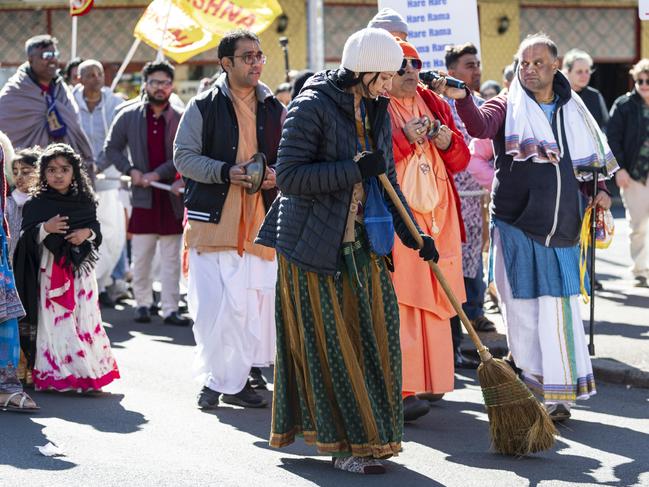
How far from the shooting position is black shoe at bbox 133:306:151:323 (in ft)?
37.6

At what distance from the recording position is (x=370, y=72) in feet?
20.6

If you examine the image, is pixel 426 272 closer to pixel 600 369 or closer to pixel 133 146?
pixel 600 369

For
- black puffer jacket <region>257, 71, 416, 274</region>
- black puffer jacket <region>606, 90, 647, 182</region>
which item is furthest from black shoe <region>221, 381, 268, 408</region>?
black puffer jacket <region>606, 90, 647, 182</region>

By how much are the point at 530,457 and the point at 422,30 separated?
4828 mm

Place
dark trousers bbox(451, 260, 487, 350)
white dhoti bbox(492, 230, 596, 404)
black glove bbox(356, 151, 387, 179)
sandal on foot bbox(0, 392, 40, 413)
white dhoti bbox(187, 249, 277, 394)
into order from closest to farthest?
black glove bbox(356, 151, 387, 179)
white dhoti bbox(492, 230, 596, 404)
sandal on foot bbox(0, 392, 40, 413)
white dhoti bbox(187, 249, 277, 394)
dark trousers bbox(451, 260, 487, 350)

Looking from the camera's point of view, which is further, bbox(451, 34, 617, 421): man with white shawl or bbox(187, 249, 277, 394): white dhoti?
bbox(187, 249, 277, 394): white dhoti

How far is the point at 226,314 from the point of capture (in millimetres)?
8031

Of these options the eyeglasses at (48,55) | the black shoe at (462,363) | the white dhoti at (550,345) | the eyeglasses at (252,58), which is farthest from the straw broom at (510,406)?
the eyeglasses at (48,55)

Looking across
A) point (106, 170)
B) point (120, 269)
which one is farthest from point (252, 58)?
point (106, 170)

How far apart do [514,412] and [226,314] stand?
2101 mm

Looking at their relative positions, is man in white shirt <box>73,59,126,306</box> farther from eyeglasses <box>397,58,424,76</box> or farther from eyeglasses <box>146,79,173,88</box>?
eyeglasses <box>397,58,424,76</box>

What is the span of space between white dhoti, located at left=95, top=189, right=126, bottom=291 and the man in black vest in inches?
176

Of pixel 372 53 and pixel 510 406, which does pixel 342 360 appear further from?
pixel 372 53

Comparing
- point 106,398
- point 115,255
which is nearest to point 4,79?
point 115,255
